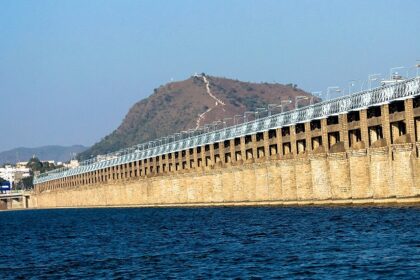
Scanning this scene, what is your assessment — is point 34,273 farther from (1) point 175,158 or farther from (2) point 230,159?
(1) point 175,158

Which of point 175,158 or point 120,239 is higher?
point 175,158

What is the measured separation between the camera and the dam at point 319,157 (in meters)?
85.8

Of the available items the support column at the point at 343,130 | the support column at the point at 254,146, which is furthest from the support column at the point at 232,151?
the support column at the point at 343,130

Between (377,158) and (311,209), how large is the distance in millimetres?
13104

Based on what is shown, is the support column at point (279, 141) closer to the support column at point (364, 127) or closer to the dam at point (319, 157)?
the dam at point (319, 157)

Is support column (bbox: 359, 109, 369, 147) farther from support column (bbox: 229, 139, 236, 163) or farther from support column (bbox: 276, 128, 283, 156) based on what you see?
support column (bbox: 229, 139, 236, 163)

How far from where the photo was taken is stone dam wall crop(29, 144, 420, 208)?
8294 cm

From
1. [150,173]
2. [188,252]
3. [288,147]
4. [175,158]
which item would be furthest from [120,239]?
[150,173]

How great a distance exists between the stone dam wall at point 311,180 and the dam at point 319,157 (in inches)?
3.1

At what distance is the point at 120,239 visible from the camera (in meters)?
80.6

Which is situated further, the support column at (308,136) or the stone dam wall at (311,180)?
the support column at (308,136)

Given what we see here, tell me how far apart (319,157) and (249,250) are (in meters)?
42.5

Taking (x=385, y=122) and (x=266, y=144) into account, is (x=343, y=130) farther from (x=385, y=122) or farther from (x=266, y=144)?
(x=266, y=144)

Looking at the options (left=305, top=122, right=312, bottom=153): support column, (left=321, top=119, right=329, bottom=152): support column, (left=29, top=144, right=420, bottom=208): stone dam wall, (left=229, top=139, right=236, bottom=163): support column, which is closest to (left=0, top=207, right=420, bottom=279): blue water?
(left=29, top=144, right=420, bottom=208): stone dam wall
